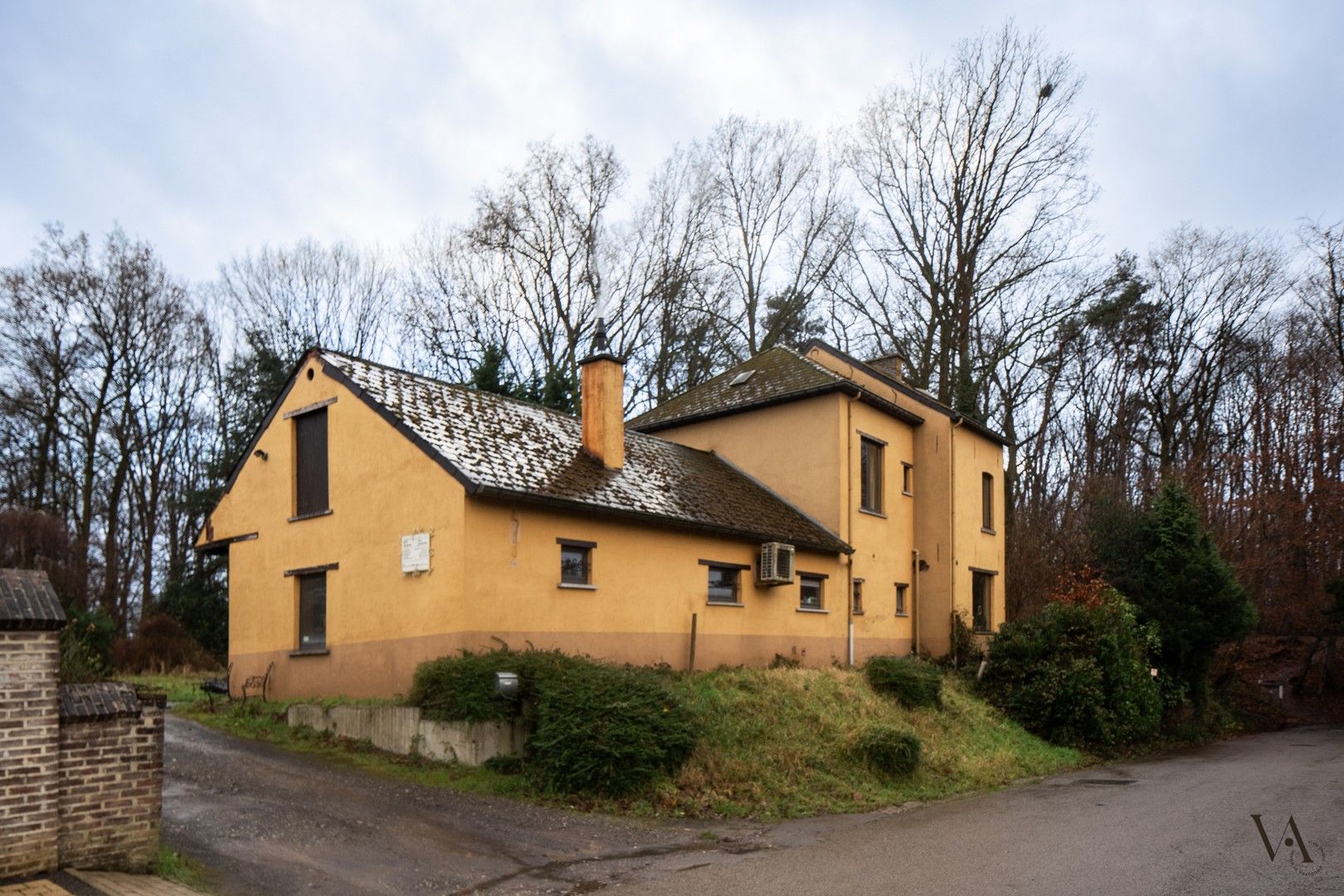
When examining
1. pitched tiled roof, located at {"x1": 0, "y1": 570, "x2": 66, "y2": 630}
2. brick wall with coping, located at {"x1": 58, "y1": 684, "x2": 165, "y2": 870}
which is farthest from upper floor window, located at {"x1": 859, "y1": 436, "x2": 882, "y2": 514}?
pitched tiled roof, located at {"x1": 0, "y1": 570, "x2": 66, "y2": 630}

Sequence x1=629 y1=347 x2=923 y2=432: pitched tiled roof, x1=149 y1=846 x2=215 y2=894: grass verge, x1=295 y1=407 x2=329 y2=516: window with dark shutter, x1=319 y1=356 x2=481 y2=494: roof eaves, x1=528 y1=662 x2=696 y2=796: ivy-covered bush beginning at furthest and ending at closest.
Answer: x1=629 y1=347 x2=923 y2=432: pitched tiled roof, x1=295 y1=407 x2=329 y2=516: window with dark shutter, x1=319 y1=356 x2=481 y2=494: roof eaves, x1=528 y1=662 x2=696 y2=796: ivy-covered bush, x1=149 y1=846 x2=215 y2=894: grass verge

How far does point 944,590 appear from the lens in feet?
82.0

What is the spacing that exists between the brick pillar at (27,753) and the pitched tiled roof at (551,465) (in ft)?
24.7

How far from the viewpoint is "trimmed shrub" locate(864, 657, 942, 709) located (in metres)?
19.1

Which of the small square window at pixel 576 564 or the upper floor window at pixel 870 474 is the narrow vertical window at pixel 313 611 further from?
the upper floor window at pixel 870 474

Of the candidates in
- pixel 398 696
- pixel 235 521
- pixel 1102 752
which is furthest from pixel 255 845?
Answer: pixel 1102 752

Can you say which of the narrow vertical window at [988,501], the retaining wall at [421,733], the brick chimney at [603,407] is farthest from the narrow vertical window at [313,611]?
the narrow vertical window at [988,501]

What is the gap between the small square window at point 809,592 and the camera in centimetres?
2147

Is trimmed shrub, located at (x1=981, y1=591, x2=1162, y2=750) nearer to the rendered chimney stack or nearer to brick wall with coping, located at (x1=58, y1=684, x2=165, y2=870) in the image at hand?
the rendered chimney stack

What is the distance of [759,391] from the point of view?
79.1ft

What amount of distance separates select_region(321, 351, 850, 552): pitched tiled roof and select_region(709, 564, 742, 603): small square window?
734mm

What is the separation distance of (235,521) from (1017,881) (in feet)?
51.2

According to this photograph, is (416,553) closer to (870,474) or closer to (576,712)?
(576,712)

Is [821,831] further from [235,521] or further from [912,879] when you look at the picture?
[235,521]
